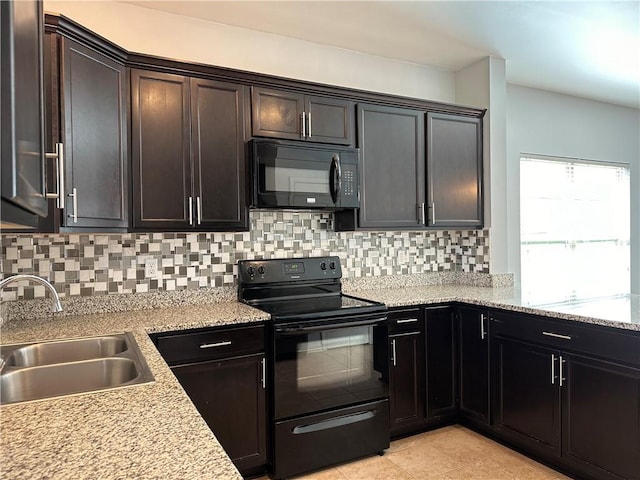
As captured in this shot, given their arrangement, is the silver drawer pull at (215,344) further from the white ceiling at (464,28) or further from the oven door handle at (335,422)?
the white ceiling at (464,28)

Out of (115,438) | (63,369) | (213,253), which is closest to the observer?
(115,438)

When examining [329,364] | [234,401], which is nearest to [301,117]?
[329,364]

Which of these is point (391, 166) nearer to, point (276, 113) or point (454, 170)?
point (454, 170)

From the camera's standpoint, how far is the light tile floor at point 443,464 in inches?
98.8

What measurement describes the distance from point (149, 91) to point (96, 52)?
1.06 ft

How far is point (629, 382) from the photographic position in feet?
7.06

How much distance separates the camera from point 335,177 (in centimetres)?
294

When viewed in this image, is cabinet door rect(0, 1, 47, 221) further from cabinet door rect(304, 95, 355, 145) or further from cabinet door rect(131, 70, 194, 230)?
cabinet door rect(304, 95, 355, 145)

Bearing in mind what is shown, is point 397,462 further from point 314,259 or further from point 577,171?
point 577,171

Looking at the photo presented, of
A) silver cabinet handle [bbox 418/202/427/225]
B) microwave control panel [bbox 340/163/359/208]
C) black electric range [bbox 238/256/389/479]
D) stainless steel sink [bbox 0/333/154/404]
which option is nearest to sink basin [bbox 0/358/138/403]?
stainless steel sink [bbox 0/333/154/404]

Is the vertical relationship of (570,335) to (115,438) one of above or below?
below

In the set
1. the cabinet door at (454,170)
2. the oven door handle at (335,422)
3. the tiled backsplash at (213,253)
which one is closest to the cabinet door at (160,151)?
the tiled backsplash at (213,253)

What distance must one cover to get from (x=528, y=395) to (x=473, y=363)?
43 cm

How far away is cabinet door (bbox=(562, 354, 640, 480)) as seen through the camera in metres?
2.14
